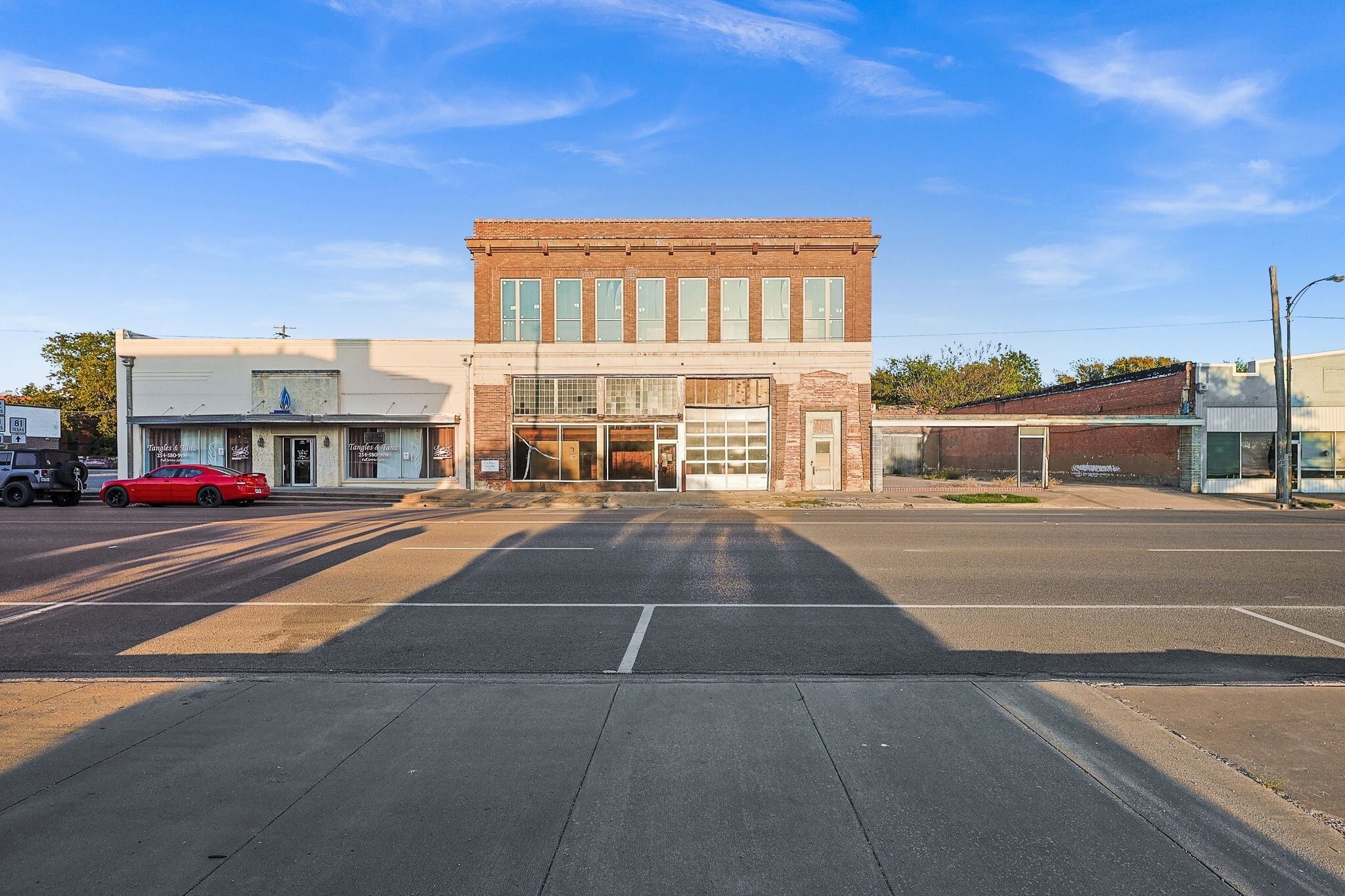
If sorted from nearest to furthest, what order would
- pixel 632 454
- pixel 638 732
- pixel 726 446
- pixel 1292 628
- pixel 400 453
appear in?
1. pixel 638 732
2. pixel 1292 628
3. pixel 632 454
4. pixel 726 446
5. pixel 400 453

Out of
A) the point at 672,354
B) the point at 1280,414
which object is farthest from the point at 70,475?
the point at 1280,414

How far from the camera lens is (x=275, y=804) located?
3.96 meters

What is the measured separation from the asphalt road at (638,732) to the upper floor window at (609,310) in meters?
19.6

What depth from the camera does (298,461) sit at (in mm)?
30828

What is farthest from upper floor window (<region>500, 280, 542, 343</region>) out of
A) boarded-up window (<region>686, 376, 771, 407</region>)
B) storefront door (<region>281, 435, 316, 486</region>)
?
storefront door (<region>281, 435, 316, 486</region>)

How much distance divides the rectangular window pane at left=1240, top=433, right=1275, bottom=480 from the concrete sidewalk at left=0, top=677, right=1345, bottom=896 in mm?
30389

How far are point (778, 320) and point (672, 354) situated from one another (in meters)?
4.41

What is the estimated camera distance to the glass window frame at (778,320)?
29.4 meters

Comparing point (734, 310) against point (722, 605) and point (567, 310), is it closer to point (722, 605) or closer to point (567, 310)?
point (567, 310)

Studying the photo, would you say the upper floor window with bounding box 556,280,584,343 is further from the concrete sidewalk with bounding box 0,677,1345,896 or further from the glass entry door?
the concrete sidewalk with bounding box 0,677,1345,896

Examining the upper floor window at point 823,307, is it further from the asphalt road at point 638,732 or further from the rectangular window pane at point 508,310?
the asphalt road at point 638,732

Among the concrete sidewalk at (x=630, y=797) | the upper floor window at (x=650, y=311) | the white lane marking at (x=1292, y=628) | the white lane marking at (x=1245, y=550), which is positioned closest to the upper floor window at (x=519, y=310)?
the upper floor window at (x=650, y=311)

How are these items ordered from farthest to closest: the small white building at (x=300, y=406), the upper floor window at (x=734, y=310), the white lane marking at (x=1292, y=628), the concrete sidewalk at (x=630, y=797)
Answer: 1. the small white building at (x=300, y=406)
2. the upper floor window at (x=734, y=310)
3. the white lane marking at (x=1292, y=628)
4. the concrete sidewalk at (x=630, y=797)

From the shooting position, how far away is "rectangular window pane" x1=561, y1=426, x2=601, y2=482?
97.1 feet
